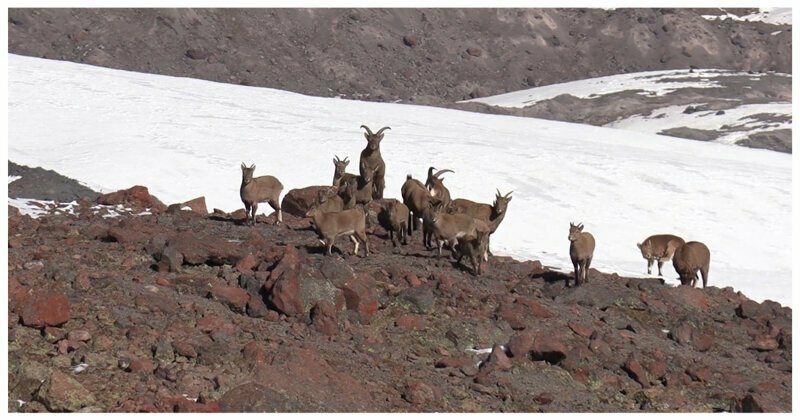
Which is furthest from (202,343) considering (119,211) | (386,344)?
(119,211)

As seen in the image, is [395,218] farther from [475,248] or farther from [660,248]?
[660,248]

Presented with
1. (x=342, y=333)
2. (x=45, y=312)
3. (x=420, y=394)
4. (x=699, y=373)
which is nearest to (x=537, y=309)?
(x=699, y=373)

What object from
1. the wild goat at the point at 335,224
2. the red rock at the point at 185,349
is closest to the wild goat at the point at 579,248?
the wild goat at the point at 335,224

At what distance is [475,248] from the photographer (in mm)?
15492

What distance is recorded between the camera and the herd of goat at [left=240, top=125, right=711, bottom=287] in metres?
15.4

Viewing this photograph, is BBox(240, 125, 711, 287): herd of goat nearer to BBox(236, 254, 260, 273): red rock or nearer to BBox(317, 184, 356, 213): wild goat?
BBox(317, 184, 356, 213): wild goat

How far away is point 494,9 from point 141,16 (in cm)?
3466

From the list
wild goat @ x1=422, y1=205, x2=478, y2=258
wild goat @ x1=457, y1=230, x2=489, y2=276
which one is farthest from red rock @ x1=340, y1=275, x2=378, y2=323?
wild goat @ x1=422, y1=205, x2=478, y2=258

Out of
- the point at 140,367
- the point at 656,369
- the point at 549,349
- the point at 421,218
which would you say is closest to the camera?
the point at 140,367

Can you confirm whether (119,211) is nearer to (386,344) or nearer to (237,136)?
(386,344)

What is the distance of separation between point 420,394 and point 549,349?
7.37ft

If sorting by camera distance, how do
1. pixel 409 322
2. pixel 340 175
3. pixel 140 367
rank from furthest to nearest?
1. pixel 340 175
2. pixel 409 322
3. pixel 140 367

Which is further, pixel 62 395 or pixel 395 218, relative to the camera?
pixel 395 218

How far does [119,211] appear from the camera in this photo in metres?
18.0
